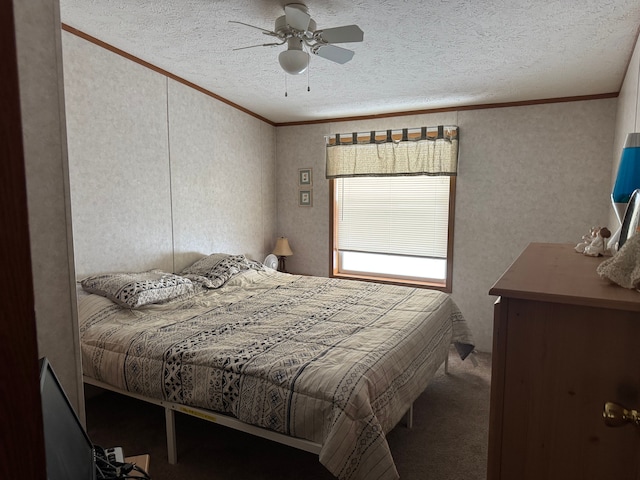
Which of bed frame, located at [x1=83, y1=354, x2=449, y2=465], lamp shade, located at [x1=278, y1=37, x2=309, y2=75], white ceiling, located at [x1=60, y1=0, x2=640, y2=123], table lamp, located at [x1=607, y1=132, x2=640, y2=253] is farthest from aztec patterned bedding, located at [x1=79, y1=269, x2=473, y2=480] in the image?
white ceiling, located at [x1=60, y1=0, x2=640, y2=123]

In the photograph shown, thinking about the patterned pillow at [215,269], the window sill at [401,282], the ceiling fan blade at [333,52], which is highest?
the ceiling fan blade at [333,52]

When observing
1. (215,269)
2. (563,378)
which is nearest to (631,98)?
(563,378)

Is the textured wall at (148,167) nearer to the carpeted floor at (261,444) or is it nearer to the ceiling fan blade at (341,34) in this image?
the carpeted floor at (261,444)

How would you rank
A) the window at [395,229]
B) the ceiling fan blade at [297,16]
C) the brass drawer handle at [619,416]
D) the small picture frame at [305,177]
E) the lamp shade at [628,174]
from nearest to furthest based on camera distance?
the brass drawer handle at [619,416] < the lamp shade at [628,174] < the ceiling fan blade at [297,16] < the window at [395,229] < the small picture frame at [305,177]

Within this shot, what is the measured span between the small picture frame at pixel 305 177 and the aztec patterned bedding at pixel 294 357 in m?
2.04

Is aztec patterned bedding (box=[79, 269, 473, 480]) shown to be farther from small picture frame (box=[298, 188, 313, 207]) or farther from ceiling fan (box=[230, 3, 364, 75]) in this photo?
small picture frame (box=[298, 188, 313, 207])

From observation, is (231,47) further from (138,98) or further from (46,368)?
(46,368)

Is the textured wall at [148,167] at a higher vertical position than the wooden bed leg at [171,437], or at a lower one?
higher

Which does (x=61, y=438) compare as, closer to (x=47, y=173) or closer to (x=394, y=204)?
(x=47, y=173)

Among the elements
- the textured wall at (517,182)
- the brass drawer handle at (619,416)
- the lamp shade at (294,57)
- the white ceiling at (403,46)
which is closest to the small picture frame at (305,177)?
the textured wall at (517,182)

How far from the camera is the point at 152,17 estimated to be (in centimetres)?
234

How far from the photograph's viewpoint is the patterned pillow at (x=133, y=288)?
264cm

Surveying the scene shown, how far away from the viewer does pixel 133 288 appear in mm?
2684

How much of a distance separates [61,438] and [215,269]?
8.86ft
